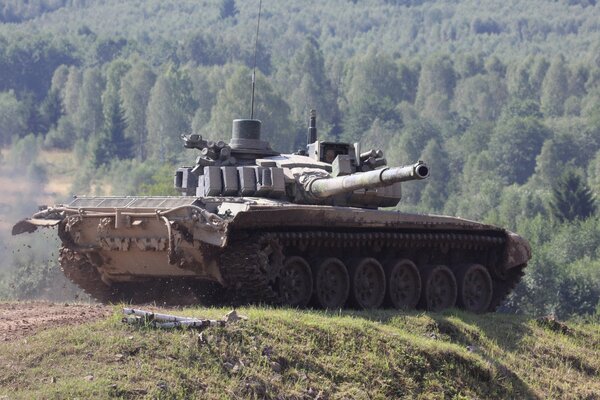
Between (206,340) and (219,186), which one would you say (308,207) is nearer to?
(219,186)

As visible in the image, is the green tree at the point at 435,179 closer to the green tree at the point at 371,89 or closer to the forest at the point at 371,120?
the forest at the point at 371,120

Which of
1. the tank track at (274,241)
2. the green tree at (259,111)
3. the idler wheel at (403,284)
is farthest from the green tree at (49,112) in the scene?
the tank track at (274,241)

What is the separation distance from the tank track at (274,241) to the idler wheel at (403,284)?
30 cm

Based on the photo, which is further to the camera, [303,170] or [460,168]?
[460,168]

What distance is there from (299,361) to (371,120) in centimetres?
10509

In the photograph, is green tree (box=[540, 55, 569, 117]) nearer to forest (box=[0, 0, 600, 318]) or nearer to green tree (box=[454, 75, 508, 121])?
forest (box=[0, 0, 600, 318])

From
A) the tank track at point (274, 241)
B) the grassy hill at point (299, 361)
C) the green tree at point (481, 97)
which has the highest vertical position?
the green tree at point (481, 97)

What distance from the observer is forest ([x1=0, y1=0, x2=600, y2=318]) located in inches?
3248

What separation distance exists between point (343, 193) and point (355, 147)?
66.3 inches

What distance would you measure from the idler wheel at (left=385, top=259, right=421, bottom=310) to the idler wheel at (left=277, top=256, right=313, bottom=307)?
1.73m

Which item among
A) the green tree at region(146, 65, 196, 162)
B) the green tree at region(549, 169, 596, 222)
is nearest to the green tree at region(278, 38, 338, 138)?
the green tree at region(146, 65, 196, 162)

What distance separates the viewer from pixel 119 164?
93500 mm

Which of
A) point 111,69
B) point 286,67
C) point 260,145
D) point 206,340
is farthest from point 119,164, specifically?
point 206,340

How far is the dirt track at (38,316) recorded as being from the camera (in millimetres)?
16305
